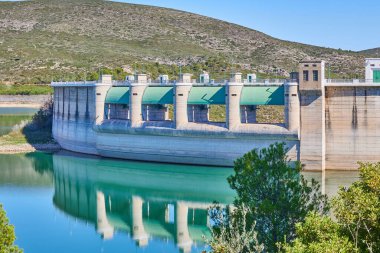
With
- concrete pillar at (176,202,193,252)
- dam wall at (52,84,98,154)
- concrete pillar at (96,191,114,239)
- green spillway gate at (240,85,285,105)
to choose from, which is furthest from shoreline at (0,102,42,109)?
concrete pillar at (176,202,193,252)

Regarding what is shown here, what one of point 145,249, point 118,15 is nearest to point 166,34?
point 118,15

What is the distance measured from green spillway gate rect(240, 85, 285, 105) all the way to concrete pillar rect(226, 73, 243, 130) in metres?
0.60

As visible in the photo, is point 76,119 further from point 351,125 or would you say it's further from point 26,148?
point 351,125

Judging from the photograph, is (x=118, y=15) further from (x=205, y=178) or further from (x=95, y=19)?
(x=205, y=178)

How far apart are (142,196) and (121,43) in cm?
11361

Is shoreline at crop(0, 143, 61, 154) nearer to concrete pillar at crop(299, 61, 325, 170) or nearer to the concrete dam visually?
the concrete dam

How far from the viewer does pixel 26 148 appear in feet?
218

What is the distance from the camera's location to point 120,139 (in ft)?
188

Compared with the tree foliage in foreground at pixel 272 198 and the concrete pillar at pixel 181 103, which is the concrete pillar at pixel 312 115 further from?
the tree foliage in foreground at pixel 272 198

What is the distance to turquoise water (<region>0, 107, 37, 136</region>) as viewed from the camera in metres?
85.4

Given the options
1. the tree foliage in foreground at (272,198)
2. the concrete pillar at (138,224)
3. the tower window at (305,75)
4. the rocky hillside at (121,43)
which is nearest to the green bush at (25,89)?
the rocky hillside at (121,43)

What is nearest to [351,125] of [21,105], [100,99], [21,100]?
[100,99]

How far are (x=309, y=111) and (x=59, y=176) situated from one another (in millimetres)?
22505

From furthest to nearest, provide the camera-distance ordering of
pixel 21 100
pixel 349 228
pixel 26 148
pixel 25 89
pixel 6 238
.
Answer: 1. pixel 25 89
2. pixel 21 100
3. pixel 26 148
4. pixel 6 238
5. pixel 349 228
